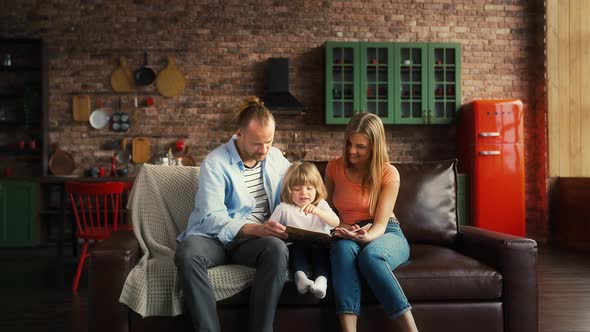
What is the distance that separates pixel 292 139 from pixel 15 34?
11.8 ft

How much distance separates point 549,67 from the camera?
22.1 ft

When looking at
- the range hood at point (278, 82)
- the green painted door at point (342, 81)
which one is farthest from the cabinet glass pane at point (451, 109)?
the range hood at point (278, 82)

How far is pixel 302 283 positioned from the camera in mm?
2270

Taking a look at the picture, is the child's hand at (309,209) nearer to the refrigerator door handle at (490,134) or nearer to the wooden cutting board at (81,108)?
the refrigerator door handle at (490,134)

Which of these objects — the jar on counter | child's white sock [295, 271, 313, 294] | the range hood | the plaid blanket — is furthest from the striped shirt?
the jar on counter

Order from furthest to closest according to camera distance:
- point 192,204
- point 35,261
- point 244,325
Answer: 1. point 35,261
2. point 192,204
3. point 244,325

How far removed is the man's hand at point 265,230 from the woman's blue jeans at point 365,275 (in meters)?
0.24

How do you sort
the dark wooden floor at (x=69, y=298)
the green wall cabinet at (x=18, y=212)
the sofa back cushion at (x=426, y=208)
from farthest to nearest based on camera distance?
the green wall cabinet at (x=18, y=212) → the dark wooden floor at (x=69, y=298) → the sofa back cushion at (x=426, y=208)

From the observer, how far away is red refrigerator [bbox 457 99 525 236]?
6430 millimetres

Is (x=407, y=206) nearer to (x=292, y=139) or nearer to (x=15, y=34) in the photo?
(x=292, y=139)

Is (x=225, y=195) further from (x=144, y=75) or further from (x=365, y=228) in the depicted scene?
(x=144, y=75)

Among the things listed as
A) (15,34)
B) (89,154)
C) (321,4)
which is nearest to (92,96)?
(89,154)

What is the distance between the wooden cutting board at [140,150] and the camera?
22.3ft

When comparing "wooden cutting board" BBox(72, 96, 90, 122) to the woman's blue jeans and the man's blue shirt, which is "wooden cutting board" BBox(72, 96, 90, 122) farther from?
the woman's blue jeans
